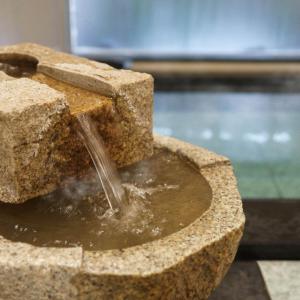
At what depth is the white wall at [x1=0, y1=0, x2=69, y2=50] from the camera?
15.9ft

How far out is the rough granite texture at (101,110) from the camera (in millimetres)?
2072

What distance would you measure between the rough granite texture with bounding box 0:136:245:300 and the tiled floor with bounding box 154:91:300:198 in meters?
1.98

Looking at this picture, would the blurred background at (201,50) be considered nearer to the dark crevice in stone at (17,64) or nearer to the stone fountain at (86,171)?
the dark crevice in stone at (17,64)

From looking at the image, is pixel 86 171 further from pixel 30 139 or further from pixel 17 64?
pixel 17 64

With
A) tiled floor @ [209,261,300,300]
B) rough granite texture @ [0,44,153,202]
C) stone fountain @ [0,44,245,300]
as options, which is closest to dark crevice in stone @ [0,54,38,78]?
stone fountain @ [0,44,245,300]

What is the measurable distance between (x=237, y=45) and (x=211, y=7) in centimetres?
53

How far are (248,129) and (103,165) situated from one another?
122 inches

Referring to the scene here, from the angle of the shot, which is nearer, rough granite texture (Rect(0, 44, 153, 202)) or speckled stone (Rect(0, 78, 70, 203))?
speckled stone (Rect(0, 78, 70, 203))

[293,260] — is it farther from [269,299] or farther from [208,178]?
[208,178]

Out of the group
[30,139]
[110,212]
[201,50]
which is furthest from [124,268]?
[201,50]

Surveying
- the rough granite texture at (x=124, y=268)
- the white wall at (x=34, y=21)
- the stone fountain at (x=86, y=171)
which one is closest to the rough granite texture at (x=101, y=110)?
the stone fountain at (x=86, y=171)

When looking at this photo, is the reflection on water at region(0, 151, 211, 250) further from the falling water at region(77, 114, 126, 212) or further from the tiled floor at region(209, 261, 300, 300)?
the tiled floor at region(209, 261, 300, 300)

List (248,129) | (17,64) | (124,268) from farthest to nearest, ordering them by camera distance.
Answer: (248,129) → (17,64) → (124,268)

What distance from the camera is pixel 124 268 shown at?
1.68 metres
